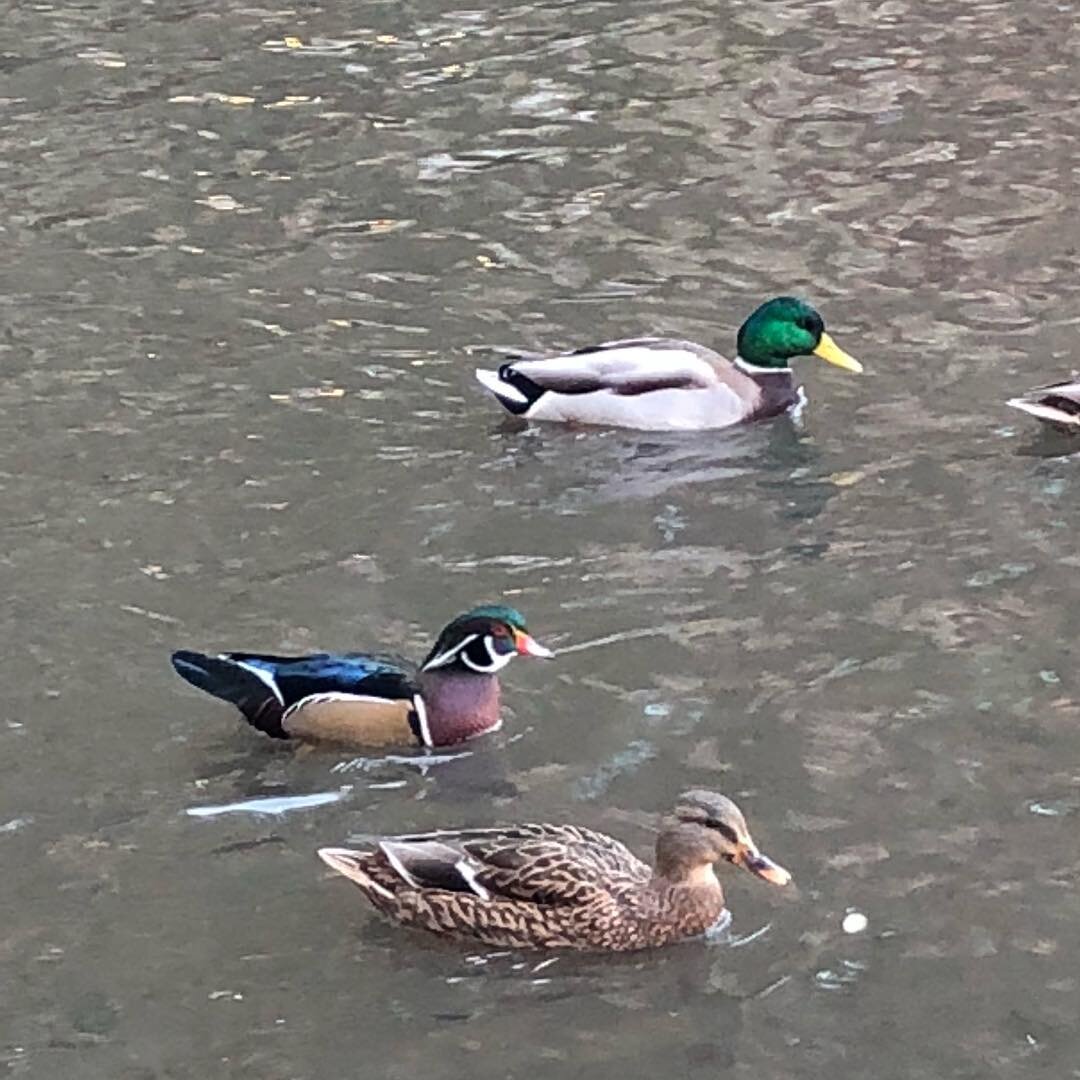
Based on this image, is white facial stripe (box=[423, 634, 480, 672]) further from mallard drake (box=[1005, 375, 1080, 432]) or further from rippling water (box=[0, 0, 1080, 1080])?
mallard drake (box=[1005, 375, 1080, 432])

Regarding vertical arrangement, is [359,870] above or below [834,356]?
above

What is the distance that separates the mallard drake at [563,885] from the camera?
6305 mm

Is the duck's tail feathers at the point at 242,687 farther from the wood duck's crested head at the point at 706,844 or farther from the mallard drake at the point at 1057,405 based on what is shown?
the mallard drake at the point at 1057,405

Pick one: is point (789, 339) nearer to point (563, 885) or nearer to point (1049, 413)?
point (1049, 413)

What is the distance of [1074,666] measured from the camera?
7.61 metres

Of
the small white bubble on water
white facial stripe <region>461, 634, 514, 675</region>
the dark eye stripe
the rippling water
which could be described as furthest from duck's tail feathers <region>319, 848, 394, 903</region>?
the small white bubble on water

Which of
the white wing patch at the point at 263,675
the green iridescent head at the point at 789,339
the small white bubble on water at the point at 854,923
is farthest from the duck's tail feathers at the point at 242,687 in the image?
the green iridescent head at the point at 789,339

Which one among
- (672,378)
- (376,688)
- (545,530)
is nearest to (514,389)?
(672,378)

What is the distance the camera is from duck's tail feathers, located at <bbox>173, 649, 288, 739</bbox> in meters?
7.31

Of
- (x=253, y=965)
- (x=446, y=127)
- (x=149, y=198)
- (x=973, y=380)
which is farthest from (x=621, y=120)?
(x=253, y=965)

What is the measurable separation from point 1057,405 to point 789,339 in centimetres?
130

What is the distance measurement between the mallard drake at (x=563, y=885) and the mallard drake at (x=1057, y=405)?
3409 millimetres

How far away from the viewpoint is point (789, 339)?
10.2 m

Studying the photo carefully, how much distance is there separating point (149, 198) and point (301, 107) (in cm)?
182
